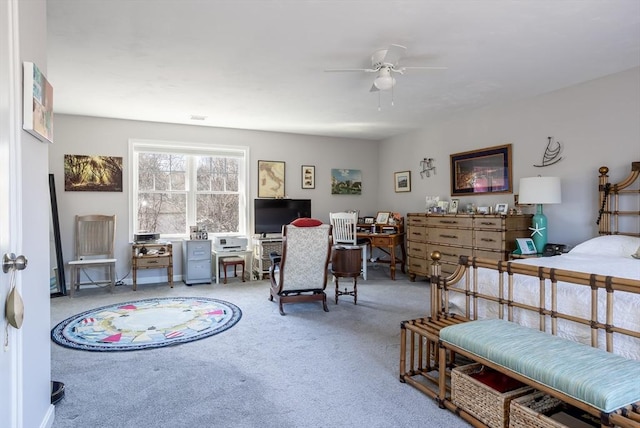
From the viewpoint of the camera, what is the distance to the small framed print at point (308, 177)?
269 inches

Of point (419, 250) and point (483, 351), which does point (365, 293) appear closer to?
point (419, 250)

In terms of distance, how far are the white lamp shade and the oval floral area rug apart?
3.45m

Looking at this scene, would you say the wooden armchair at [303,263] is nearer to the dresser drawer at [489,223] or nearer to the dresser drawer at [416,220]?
the dresser drawer at [489,223]

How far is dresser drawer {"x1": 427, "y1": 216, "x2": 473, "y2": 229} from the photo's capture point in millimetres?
4867

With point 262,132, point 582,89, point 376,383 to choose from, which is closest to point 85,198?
point 262,132

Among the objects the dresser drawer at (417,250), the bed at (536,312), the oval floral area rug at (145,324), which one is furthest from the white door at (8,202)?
the dresser drawer at (417,250)

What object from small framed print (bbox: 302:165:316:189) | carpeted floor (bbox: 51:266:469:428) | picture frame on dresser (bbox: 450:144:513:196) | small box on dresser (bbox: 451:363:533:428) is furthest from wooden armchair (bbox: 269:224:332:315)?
small framed print (bbox: 302:165:316:189)

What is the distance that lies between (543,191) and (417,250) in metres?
2.20

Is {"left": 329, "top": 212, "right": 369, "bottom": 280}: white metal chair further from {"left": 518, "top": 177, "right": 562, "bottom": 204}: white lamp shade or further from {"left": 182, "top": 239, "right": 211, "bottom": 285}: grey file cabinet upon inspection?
{"left": 518, "top": 177, "right": 562, "bottom": 204}: white lamp shade

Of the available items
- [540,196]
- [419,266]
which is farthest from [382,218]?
[540,196]

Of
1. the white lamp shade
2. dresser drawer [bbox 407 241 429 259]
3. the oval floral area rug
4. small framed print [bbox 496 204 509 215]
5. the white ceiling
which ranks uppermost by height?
the white ceiling

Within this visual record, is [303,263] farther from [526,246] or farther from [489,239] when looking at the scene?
[526,246]

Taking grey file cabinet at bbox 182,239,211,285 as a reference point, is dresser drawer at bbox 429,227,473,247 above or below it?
above

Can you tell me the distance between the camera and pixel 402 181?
683 cm
